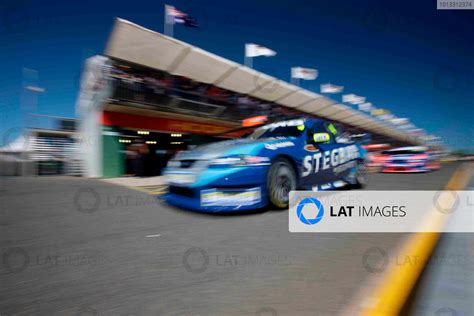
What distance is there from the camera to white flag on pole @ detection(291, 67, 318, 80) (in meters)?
21.8

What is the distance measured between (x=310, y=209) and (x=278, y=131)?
64.6 inches

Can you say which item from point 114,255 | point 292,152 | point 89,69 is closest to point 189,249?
point 114,255

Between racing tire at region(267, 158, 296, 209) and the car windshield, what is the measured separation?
718 millimetres

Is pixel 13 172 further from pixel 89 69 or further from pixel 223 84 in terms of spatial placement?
pixel 223 84

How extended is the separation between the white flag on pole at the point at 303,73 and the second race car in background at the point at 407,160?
1253 cm

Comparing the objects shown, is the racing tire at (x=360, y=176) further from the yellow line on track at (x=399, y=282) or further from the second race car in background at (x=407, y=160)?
the second race car in background at (x=407, y=160)

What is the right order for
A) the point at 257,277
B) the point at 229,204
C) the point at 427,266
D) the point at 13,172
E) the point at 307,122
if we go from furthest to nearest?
the point at 13,172 → the point at 307,122 → the point at 229,204 → the point at 427,266 → the point at 257,277

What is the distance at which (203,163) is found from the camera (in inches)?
137

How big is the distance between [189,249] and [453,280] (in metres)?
1.87

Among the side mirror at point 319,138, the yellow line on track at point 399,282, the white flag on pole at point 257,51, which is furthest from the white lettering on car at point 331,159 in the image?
the white flag on pole at point 257,51

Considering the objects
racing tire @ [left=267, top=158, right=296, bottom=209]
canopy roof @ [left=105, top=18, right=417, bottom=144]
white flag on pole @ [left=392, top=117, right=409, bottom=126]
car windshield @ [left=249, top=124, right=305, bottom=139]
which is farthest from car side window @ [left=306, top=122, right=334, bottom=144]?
white flag on pole @ [left=392, top=117, right=409, bottom=126]

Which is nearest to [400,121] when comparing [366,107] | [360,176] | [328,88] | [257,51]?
[366,107]

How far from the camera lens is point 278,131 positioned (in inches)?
183

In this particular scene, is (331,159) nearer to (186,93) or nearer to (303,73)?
(186,93)
